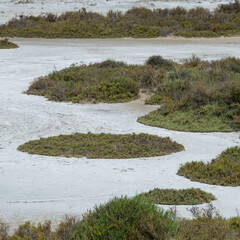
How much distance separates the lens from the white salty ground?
29.0 feet

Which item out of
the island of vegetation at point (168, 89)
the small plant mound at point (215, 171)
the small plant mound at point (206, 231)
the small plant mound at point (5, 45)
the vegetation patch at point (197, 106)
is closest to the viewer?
the small plant mound at point (206, 231)

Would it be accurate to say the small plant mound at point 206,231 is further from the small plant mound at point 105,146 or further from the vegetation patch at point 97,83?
the vegetation patch at point 97,83

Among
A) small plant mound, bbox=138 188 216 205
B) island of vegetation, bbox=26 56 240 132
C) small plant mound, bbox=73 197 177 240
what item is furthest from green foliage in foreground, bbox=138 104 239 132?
small plant mound, bbox=73 197 177 240

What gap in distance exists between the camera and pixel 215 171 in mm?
10398

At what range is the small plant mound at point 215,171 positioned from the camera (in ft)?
32.9

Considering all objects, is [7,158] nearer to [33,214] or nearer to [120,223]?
[33,214]

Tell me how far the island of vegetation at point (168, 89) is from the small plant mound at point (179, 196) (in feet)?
18.4

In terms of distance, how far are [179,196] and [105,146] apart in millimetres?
3932

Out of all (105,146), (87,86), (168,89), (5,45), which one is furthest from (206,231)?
(5,45)

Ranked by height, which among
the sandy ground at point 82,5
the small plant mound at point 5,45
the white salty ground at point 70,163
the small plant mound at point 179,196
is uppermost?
the sandy ground at point 82,5

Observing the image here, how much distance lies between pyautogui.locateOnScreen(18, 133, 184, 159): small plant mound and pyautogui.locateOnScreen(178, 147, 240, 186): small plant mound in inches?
62.2

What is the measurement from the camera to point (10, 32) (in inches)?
1607

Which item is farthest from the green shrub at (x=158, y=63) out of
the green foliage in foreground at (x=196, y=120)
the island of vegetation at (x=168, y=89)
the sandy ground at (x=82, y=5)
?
the sandy ground at (x=82, y=5)

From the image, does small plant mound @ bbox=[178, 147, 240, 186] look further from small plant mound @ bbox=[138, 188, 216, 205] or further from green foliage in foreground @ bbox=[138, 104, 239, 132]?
green foliage in foreground @ bbox=[138, 104, 239, 132]
